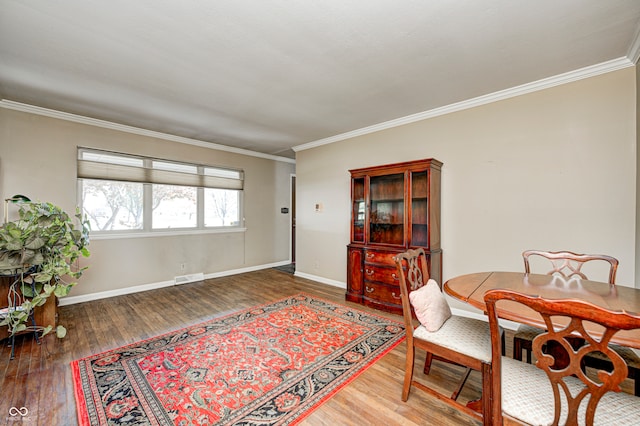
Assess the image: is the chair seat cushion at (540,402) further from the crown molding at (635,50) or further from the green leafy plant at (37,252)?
the green leafy plant at (37,252)

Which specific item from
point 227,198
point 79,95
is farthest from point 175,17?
point 227,198

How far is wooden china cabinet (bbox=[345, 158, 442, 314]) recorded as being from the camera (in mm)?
3385

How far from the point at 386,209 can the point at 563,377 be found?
2855 mm

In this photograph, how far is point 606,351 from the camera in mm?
924

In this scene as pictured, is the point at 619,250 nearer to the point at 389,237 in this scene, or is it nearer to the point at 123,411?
the point at 389,237

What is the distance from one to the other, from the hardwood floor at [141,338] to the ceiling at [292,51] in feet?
8.58

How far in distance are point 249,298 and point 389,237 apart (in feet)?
7.33

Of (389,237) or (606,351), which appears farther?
(389,237)

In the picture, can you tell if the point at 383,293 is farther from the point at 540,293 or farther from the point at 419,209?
the point at 540,293

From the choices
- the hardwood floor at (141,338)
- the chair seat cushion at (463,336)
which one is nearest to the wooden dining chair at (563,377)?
the chair seat cushion at (463,336)

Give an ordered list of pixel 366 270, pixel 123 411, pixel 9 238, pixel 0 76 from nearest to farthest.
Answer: pixel 123 411 → pixel 9 238 → pixel 0 76 → pixel 366 270

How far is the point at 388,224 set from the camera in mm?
3840

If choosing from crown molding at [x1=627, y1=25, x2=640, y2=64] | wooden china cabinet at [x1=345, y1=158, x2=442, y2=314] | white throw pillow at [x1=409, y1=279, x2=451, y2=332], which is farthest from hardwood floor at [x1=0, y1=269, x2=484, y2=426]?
crown molding at [x1=627, y1=25, x2=640, y2=64]

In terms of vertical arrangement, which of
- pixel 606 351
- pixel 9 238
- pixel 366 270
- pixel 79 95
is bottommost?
pixel 366 270
